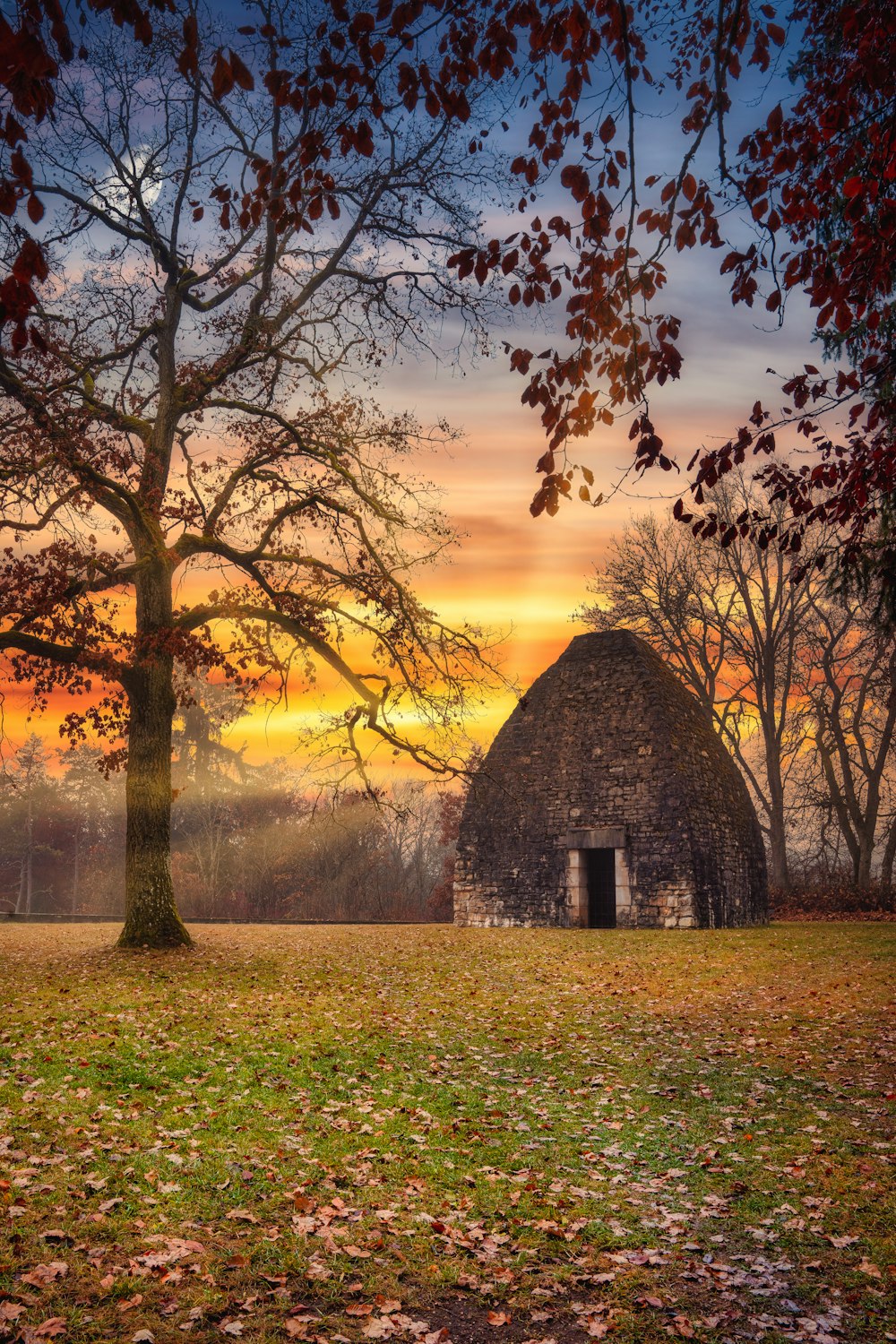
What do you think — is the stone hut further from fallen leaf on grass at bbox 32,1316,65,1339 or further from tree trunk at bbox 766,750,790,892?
fallen leaf on grass at bbox 32,1316,65,1339

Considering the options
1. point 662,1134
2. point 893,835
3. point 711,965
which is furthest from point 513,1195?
point 893,835

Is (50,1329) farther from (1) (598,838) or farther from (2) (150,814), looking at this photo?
(1) (598,838)

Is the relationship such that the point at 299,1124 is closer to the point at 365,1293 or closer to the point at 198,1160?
the point at 198,1160

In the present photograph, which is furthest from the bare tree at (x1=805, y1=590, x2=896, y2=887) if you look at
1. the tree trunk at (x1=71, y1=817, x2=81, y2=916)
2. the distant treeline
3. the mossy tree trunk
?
the tree trunk at (x1=71, y1=817, x2=81, y2=916)

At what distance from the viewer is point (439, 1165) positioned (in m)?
6.13

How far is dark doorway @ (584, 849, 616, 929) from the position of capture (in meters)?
26.1

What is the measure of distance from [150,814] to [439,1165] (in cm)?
1091

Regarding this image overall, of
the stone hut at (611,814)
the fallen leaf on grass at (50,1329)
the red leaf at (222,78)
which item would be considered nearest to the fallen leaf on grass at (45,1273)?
the fallen leaf on grass at (50,1329)

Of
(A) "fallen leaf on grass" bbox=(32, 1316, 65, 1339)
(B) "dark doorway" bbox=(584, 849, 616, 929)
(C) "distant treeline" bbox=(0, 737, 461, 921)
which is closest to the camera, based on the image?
(A) "fallen leaf on grass" bbox=(32, 1316, 65, 1339)

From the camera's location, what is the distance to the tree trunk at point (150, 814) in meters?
15.5

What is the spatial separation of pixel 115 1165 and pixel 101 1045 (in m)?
3.10

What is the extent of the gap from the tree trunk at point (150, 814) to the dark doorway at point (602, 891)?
1361 cm

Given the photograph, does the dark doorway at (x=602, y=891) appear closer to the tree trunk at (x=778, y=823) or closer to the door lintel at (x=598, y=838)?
the door lintel at (x=598, y=838)

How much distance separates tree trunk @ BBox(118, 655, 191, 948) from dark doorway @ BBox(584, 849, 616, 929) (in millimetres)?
13613
